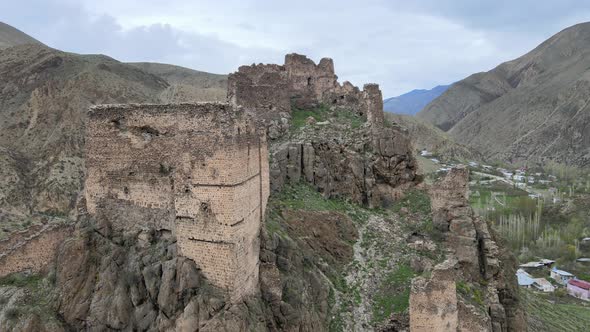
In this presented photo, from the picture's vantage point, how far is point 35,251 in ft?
48.9

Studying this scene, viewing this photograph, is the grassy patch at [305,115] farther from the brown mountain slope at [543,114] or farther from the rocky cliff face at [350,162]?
the brown mountain slope at [543,114]

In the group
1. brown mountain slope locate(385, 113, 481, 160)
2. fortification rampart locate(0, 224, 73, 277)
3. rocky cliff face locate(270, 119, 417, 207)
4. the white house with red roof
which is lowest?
the white house with red roof

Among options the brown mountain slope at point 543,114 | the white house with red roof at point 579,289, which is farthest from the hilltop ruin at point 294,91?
the brown mountain slope at point 543,114

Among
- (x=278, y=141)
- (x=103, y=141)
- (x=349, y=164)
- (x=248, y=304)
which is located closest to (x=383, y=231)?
(x=349, y=164)

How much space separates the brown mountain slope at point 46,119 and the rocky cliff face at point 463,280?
30735mm

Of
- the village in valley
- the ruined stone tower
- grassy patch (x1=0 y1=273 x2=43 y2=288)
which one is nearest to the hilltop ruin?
the ruined stone tower

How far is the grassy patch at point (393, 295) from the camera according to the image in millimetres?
17750

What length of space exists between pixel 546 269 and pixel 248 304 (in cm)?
6241

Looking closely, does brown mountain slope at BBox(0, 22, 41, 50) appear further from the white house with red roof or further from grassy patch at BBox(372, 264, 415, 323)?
grassy patch at BBox(372, 264, 415, 323)

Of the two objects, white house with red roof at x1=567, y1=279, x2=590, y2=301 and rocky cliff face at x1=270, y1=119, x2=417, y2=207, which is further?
white house with red roof at x1=567, y1=279, x2=590, y2=301

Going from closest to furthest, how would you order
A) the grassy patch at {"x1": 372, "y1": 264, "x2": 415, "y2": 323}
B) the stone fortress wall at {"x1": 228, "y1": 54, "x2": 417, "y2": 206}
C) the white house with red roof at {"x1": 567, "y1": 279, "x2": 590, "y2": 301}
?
the grassy patch at {"x1": 372, "y1": 264, "x2": 415, "y2": 323}, the stone fortress wall at {"x1": 228, "y1": 54, "x2": 417, "y2": 206}, the white house with red roof at {"x1": 567, "y1": 279, "x2": 590, "y2": 301}

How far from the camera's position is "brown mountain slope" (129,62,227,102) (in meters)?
80.5

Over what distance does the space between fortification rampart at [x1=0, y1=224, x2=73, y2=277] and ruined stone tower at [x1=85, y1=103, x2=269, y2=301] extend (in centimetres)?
147

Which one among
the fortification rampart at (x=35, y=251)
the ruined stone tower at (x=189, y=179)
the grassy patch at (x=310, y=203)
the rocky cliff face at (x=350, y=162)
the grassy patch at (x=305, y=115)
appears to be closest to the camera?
the ruined stone tower at (x=189, y=179)
